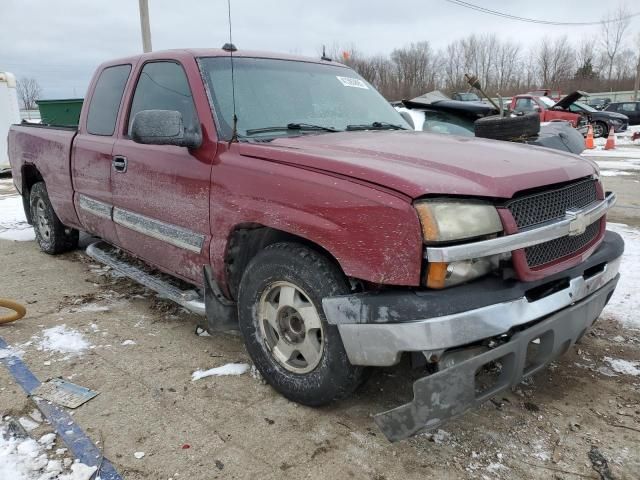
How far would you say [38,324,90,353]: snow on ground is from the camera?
11.3 ft

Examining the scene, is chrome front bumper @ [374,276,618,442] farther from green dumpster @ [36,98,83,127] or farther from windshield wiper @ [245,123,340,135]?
green dumpster @ [36,98,83,127]

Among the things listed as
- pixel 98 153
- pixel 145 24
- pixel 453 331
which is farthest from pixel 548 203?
pixel 145 24

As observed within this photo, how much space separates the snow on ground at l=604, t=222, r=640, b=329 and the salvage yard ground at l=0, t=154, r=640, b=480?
0.8 inches

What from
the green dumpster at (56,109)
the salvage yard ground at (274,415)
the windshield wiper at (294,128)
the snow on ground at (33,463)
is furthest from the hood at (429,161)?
the green dumpster at (56,109)

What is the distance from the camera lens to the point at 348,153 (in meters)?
2.54

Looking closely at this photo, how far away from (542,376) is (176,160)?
2.55 meters

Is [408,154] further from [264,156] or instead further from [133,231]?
[133,231]

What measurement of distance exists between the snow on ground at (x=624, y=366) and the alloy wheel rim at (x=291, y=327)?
1.92m

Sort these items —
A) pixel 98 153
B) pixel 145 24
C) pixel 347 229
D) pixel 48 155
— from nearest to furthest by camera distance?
pixel 347 229
pixel 98 153
pixel 48 155
pixel 145 24

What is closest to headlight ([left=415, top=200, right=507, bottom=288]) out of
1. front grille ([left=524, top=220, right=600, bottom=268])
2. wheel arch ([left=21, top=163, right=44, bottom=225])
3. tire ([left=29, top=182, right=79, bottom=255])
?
front grille ([left=524, top=220, right=600, bottom=268])

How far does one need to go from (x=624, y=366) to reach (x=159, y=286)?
305 centimetres

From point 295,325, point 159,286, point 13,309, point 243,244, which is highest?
point 243,244

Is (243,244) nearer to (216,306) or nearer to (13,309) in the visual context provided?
(216,306)

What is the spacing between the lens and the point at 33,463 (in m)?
2.30
